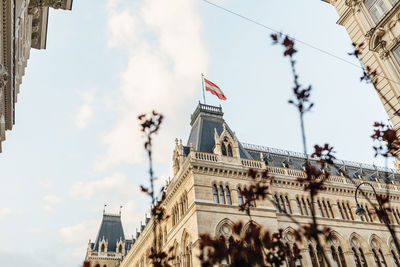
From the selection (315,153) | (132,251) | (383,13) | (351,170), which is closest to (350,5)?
(383,13)

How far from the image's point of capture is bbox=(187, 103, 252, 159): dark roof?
29.9m

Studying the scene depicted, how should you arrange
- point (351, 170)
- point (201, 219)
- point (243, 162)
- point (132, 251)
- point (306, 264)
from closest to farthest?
point (201, 219), point (306, 264), point (243, 162), point (351, 170), point (132, 251)

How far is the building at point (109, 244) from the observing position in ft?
207

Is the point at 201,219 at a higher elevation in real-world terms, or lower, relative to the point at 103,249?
lower

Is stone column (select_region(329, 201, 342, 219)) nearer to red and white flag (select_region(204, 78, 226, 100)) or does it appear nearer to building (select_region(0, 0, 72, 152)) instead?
red and white flag (select_region(204, 78, 226, 100))

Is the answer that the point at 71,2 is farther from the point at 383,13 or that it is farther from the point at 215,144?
the point at 383,13

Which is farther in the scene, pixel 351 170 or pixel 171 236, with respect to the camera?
pixel 351 170

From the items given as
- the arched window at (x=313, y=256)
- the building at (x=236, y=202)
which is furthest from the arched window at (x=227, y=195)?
the arched window at (x=313, y=256)

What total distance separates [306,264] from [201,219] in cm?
934

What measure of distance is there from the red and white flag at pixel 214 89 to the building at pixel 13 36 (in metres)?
14.6

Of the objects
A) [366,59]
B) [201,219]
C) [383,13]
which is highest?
[383,13]

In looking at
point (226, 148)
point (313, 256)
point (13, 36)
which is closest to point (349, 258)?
point (313, 256)

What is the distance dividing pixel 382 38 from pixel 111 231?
65201 millimetres

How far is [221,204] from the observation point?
25891mm
